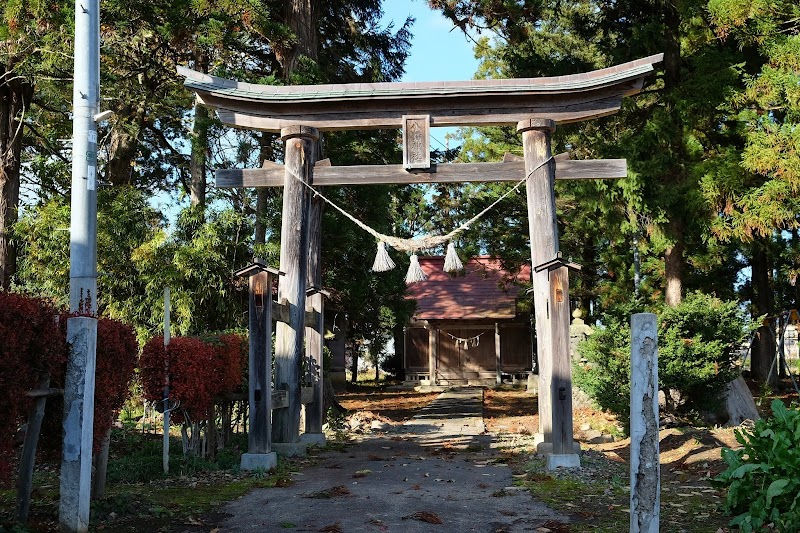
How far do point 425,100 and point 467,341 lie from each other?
20.1 m

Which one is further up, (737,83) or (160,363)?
(737,83)

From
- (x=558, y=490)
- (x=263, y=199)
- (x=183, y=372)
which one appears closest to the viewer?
(x=558, y=490)

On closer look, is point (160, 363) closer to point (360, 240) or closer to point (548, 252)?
point (548, 252)

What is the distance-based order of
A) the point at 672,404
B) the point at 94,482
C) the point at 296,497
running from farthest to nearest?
1. the point at 672,404
2. the point at 296,497
3. the point at 94,482

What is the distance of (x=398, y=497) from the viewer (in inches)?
318

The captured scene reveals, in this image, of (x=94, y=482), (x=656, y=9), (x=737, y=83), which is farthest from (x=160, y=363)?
(x=656, y=9)

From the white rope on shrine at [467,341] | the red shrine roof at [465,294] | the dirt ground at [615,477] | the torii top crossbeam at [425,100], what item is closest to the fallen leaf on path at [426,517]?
the dirt ground at [615,477]

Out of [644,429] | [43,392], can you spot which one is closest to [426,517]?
[644,429]

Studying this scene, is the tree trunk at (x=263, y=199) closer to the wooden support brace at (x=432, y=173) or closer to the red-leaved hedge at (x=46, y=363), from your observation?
the wooden support brace at (x=432, y=173)

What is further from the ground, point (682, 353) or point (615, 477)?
point (682, 353)

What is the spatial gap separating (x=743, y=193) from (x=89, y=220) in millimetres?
11920

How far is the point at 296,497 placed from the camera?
26.5ft

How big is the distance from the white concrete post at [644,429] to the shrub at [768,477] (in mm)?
938

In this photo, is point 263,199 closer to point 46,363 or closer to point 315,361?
point 315,361
